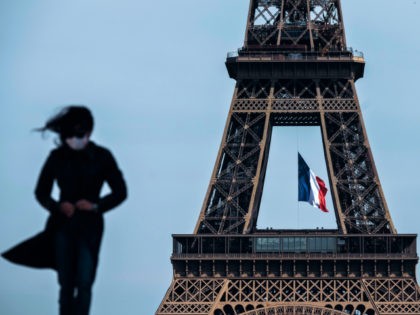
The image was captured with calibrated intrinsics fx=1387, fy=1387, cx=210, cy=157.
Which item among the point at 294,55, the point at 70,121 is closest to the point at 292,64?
the point at 294,55

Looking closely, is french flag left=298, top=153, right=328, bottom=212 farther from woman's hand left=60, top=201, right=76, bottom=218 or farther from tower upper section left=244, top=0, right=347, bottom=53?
woman's hand left=60, top=201, right=76, bottom=218

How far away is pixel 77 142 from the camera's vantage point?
10.4 meters

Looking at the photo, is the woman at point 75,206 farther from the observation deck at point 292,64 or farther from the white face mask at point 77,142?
the observation deck at point 292,64

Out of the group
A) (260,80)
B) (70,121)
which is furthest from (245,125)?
(70,121)

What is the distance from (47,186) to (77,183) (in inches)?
9.3

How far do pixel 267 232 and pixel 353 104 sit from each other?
34.7 ft

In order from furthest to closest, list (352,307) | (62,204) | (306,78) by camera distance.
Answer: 1. (306,78)
2. (352,307)
3. (62,204)

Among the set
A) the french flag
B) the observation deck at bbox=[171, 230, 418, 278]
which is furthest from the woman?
the french flag

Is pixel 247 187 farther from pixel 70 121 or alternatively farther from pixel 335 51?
pixel 70 121

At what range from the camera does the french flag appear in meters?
97.1

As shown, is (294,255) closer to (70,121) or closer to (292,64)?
(292,64)

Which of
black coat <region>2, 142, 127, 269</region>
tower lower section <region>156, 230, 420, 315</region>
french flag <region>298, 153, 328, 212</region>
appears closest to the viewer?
black coat <region>2, 142, 127, 269</region>

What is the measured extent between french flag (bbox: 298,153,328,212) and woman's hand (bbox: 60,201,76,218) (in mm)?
86603

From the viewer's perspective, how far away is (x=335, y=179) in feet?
303
